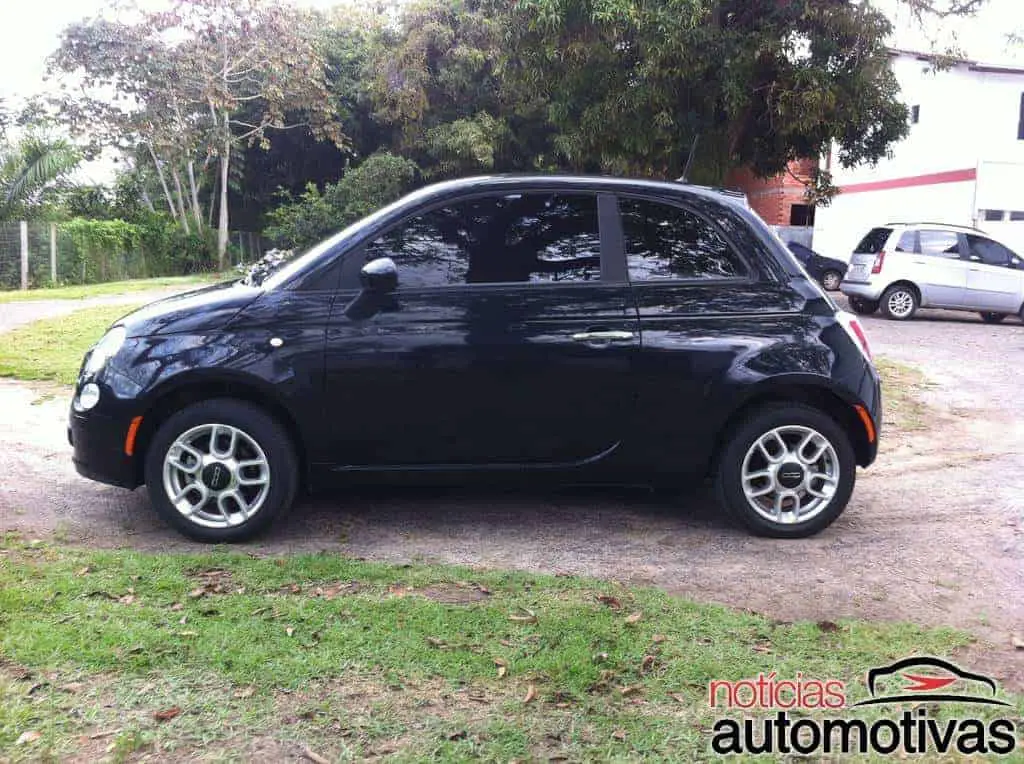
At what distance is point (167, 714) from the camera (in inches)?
117

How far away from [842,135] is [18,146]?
18878 mm

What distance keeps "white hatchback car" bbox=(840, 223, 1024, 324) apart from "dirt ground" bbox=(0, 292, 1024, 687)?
11.3 meters

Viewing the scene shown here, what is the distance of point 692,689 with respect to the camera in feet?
10.6

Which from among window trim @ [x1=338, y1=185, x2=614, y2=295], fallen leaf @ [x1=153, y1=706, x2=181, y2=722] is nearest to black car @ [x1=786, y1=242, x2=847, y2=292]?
window trim @ [x1=338, y1=185, x2=614, y2=295]

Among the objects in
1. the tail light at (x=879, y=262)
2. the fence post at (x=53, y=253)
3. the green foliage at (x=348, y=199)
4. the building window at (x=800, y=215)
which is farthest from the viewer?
the building window at (x=800, y=215)

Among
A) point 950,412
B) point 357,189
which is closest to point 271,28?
point 357,189

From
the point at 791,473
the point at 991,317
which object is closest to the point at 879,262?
the point at 991,317

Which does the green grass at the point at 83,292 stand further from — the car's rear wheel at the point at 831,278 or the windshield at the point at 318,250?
the car's rear wheel at the point at 831,278

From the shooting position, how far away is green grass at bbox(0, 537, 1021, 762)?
2891 millimetres

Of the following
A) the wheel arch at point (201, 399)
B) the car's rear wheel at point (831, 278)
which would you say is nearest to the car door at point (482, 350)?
the wheel arch at point (201, 399)

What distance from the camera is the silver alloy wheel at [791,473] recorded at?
476 cm

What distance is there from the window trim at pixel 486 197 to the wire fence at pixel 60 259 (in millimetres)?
20192

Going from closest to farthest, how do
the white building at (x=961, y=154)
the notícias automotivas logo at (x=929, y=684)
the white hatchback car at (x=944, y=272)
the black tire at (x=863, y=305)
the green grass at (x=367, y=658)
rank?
the green grass at (x=367, y=658) < the notícias automotivas logo at (x=929, y=684) < the white hatchback car at (x=944, y=272) < the black tire at (x=863, y=305) < the white building at (x=961, y=154)

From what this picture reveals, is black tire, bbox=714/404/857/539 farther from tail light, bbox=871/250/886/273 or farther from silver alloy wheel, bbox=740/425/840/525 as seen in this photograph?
tail light, bbox=871/250/886/273
